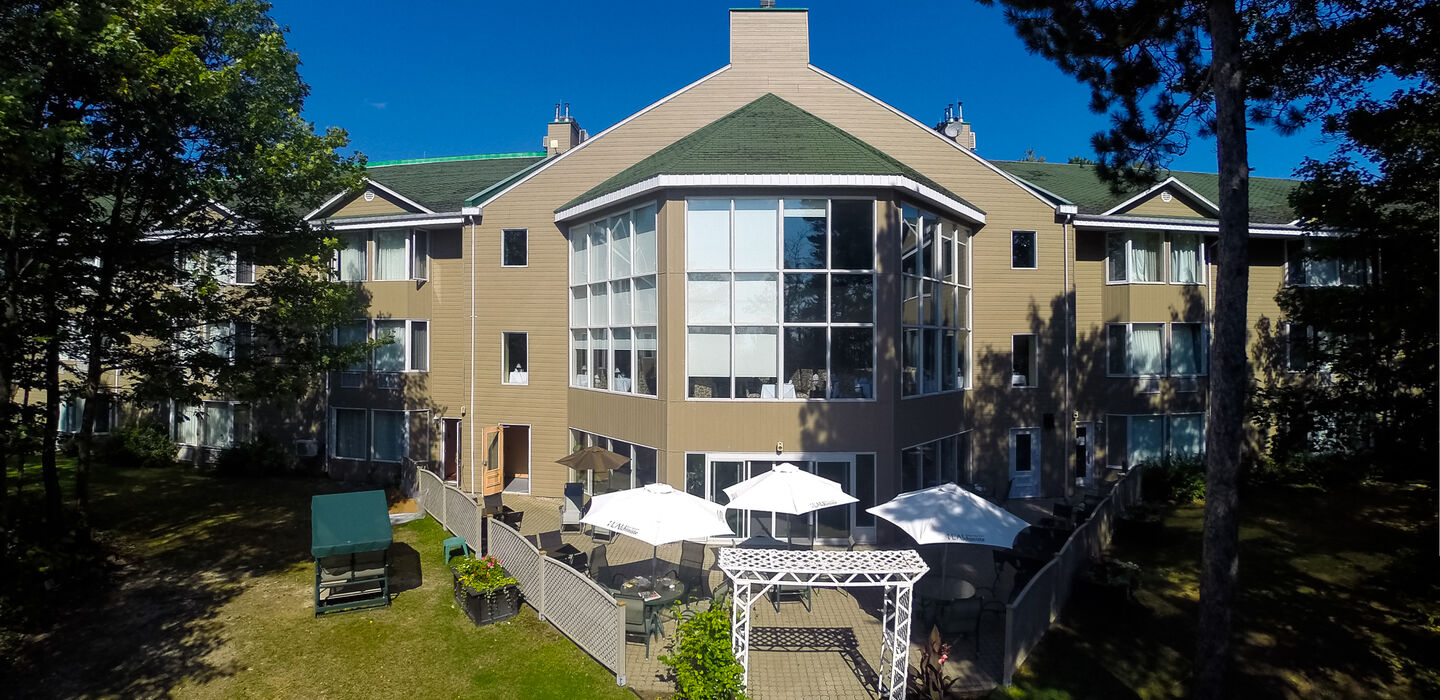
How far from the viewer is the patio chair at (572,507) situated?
1476cm

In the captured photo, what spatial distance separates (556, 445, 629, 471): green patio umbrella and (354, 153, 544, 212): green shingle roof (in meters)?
9.50

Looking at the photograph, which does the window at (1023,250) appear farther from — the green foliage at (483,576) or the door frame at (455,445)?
the door frame at (455,445)

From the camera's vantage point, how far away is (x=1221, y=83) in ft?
26.6

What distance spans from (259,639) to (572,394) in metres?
9.20

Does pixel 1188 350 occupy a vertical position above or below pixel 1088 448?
above

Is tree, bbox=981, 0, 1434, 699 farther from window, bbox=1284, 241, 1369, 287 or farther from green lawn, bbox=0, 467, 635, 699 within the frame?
window, bbox=1284, 241, 1369, 287

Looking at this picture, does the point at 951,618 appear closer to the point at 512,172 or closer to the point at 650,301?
the point at 650,301

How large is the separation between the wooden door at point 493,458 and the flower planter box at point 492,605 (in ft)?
26.6

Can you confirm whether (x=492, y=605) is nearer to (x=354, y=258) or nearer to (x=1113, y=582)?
(x=1113, y=582)

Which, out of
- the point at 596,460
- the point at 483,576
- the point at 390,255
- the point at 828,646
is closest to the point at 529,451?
the point at 596,460

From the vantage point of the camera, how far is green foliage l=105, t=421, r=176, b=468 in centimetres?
2120

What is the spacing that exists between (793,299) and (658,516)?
5818 mm

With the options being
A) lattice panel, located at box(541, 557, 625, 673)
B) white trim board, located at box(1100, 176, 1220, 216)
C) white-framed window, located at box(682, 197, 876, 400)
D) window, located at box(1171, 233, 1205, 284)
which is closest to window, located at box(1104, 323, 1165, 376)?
window, located at box(1171, 233, 1205, 284)

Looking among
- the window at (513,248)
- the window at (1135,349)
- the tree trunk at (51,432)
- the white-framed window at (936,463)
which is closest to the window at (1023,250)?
the window at (1135,349)
